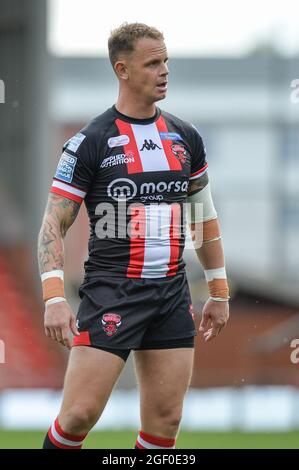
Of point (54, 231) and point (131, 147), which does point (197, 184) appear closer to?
point (131, 147)

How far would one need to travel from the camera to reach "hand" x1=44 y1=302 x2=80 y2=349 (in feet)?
18.0

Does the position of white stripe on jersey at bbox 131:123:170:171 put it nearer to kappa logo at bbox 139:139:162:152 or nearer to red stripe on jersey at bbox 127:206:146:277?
kappa logo at bbox 139:139:162:152

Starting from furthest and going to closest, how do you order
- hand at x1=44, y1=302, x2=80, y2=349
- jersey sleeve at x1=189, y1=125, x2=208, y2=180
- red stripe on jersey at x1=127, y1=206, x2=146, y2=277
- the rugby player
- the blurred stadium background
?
the blurred stadium background < jersey sleeve at x1=189, y1=125, x2=208, y2=180 < red stripe on jersey at x1=127, y1=206, x2=146, y2=277 < the rugby player < hand at x1=44, y1=302, x2=80, y2=349

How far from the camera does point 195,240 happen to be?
20.4 feet

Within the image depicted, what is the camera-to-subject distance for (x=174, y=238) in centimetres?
583

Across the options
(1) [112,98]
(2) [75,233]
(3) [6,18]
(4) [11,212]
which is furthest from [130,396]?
(1) [112,98]

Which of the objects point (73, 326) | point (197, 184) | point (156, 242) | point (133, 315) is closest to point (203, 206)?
point (197, 184)

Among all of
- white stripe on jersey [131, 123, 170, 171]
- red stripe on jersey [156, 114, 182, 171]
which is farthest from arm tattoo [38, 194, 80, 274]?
red stripe on jersey [156, 114, 182, 171]

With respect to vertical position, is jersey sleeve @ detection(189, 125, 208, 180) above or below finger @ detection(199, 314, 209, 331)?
above

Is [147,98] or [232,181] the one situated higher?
[147,98]

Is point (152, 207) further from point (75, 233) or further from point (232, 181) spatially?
point (232, 181)

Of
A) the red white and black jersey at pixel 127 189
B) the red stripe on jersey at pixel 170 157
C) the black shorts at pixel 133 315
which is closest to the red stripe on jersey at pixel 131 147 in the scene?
the red white and black jersey at pixel 127 189

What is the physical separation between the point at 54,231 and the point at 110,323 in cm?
51
